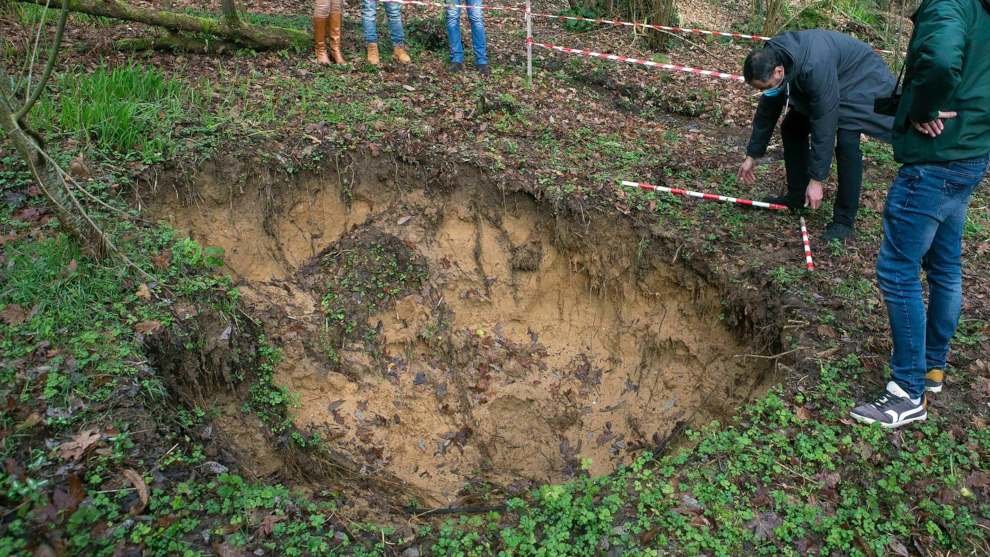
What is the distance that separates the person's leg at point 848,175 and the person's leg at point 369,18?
5.26 m

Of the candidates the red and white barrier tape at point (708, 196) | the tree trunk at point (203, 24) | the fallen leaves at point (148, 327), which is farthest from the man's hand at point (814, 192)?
the tree trunk at point (203, 24)

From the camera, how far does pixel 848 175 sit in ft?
17.0

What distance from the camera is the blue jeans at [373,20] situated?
7578 millimetres

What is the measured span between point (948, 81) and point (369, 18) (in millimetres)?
6264

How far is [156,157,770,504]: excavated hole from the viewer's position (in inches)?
206

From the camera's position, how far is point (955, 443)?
3.70 meters

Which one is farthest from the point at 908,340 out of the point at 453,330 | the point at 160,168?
the point at 160,168

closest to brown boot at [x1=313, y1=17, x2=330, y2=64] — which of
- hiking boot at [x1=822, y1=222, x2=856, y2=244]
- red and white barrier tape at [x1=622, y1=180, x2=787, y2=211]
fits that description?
red and white barrier tape at [x1=622, y1=180, x2=787, y2=211]

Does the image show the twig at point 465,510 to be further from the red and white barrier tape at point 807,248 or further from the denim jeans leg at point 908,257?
the red and white barrier tape at point 807,248

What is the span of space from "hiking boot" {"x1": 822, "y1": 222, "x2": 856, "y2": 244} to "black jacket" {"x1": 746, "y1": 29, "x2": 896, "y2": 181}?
0.68m

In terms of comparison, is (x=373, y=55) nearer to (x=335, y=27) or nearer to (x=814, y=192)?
(x=335, y=27)

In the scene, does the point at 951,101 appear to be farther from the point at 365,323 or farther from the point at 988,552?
the point at 365,323

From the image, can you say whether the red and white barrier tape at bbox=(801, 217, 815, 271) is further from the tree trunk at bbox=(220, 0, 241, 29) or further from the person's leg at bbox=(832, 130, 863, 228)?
the tree trunk at bbox=(220, 0, 241, 29)

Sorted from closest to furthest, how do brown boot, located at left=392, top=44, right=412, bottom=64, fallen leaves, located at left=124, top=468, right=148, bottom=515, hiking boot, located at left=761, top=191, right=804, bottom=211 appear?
fallen leaves, located at left=124, top=468, right=148, bottom=515, hiking boot, located at left=761, top=191, right=804, bottom=211, brown boot, located at left=392, top=44, right=412, bottom=64
